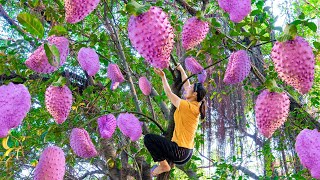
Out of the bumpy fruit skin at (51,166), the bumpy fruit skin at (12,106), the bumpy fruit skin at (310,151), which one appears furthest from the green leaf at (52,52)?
the bumpy fruit skin at (310,151)

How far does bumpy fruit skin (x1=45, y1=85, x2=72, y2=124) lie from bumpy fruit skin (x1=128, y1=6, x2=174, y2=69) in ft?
1.54

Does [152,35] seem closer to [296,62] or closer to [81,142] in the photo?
[296,62]

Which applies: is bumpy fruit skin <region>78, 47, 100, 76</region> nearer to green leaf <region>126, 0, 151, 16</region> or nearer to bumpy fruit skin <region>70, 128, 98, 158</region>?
bumpy fruit skin <region>70, 128, 98, 158</region>

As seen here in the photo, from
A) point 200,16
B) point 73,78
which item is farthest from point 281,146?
point 200,16

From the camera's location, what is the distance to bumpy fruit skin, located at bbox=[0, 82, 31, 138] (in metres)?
0.76

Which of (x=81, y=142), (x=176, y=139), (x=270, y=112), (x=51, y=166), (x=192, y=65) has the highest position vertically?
(x=192, y=65)

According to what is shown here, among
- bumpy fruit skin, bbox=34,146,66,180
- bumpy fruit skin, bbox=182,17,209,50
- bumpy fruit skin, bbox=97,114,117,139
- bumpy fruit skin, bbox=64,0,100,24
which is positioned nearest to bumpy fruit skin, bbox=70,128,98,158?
bumpy fruit skin, bbox=97,114,117,139

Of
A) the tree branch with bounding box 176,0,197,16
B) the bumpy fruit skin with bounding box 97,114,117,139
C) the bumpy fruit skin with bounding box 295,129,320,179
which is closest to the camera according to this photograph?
the bumpy fruit skin with bounding box 295,129,320,179

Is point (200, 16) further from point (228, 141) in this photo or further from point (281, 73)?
point (228, 141)

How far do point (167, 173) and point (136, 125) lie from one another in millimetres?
235

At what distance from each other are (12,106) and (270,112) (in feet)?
1.72

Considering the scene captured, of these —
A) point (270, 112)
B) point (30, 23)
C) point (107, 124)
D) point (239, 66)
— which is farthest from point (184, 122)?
point (30, 23)

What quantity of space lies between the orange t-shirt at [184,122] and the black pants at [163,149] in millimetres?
28

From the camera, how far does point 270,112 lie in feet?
2.78
